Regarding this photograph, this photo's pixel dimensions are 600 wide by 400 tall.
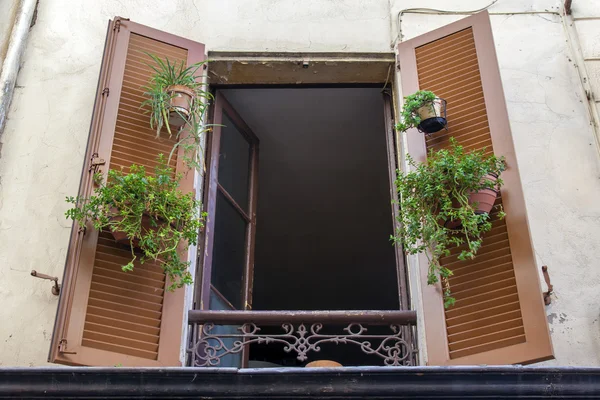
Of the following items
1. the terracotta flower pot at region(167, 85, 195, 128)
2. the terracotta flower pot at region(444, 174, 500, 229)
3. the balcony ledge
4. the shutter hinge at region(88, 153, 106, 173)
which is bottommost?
the balcony ledge

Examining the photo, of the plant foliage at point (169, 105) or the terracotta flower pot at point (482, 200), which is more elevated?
the plant foliage at point (169, 105)

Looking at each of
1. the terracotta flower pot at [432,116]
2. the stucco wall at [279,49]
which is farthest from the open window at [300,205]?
the terracotta flower pot at [432,116]

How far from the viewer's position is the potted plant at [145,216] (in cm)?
427

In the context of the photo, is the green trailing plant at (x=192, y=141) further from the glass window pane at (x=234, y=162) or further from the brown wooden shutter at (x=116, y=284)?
the glass window pane at (x=234, y=162)

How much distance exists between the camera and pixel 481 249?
14.4 ft

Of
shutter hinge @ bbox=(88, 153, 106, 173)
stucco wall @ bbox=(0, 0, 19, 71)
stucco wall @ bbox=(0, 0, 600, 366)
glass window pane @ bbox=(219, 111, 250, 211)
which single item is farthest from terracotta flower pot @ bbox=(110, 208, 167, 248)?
stucco wall @ bbox=(0, 0, 19, 71)

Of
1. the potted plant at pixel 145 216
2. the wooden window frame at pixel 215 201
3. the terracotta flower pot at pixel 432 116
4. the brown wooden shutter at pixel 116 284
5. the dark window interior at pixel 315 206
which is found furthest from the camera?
the dark window interior at pixel 315 206

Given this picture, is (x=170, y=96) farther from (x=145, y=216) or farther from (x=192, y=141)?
(x=145, y=216)

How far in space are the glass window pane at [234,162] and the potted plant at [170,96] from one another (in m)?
0.52

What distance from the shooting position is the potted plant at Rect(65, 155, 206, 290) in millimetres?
4266

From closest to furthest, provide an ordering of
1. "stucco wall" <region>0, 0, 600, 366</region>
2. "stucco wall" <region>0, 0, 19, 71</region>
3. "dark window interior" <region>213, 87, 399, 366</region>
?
"stucco wall" <region>0, 0, 600, 366</region>, "stucco wall" <region>0, 0, 19, 71</region>, "dark window interior" <region>213, 87, 399, 366</region>

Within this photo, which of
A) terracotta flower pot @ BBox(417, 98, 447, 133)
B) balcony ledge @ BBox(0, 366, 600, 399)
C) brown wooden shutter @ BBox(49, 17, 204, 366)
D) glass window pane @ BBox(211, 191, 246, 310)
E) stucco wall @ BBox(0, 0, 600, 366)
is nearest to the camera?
balcony ledge @ BBox(0, 366, 600, 399)

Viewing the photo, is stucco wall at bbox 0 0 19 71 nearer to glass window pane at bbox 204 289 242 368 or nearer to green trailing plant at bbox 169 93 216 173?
green trailing plant at bbox 169 93 216 173

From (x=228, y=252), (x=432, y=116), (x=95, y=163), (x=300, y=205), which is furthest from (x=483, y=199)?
(x=300, y=205)
